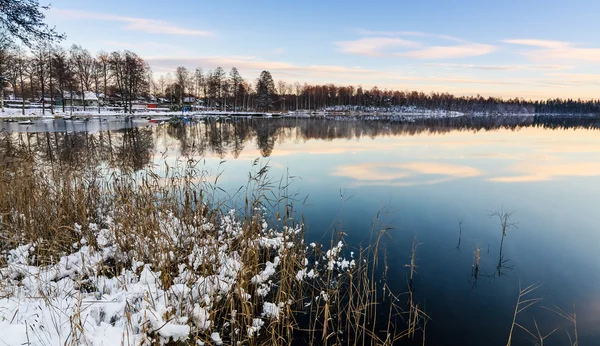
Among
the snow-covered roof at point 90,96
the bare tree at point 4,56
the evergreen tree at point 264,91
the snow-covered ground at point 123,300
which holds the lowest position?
the snow-covered ground at point 123,300

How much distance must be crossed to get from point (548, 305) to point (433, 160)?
1675cm

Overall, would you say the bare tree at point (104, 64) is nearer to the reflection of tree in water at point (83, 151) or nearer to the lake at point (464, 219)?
the reflection of tree in water at point (83, 151)

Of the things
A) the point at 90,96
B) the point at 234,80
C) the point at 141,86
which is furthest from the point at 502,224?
the point at 234,80

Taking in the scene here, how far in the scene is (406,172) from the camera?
1798 cm

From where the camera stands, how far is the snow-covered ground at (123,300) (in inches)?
143

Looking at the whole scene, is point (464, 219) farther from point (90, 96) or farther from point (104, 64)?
point (90, 96)

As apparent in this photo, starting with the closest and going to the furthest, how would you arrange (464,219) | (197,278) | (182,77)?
(197,278)
(464,219)
(182,77)

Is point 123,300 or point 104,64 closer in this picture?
point 123,300

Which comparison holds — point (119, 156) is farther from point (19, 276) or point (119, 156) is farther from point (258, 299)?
point (258, 299)

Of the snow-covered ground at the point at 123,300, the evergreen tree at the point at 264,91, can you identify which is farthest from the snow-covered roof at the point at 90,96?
the snow-covered ground at the point at 123,300

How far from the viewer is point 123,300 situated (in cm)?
426

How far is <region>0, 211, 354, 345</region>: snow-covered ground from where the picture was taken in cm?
364

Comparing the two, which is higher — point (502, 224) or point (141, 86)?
point (141, 86)

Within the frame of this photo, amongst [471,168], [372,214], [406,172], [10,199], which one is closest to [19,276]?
[10,199]
